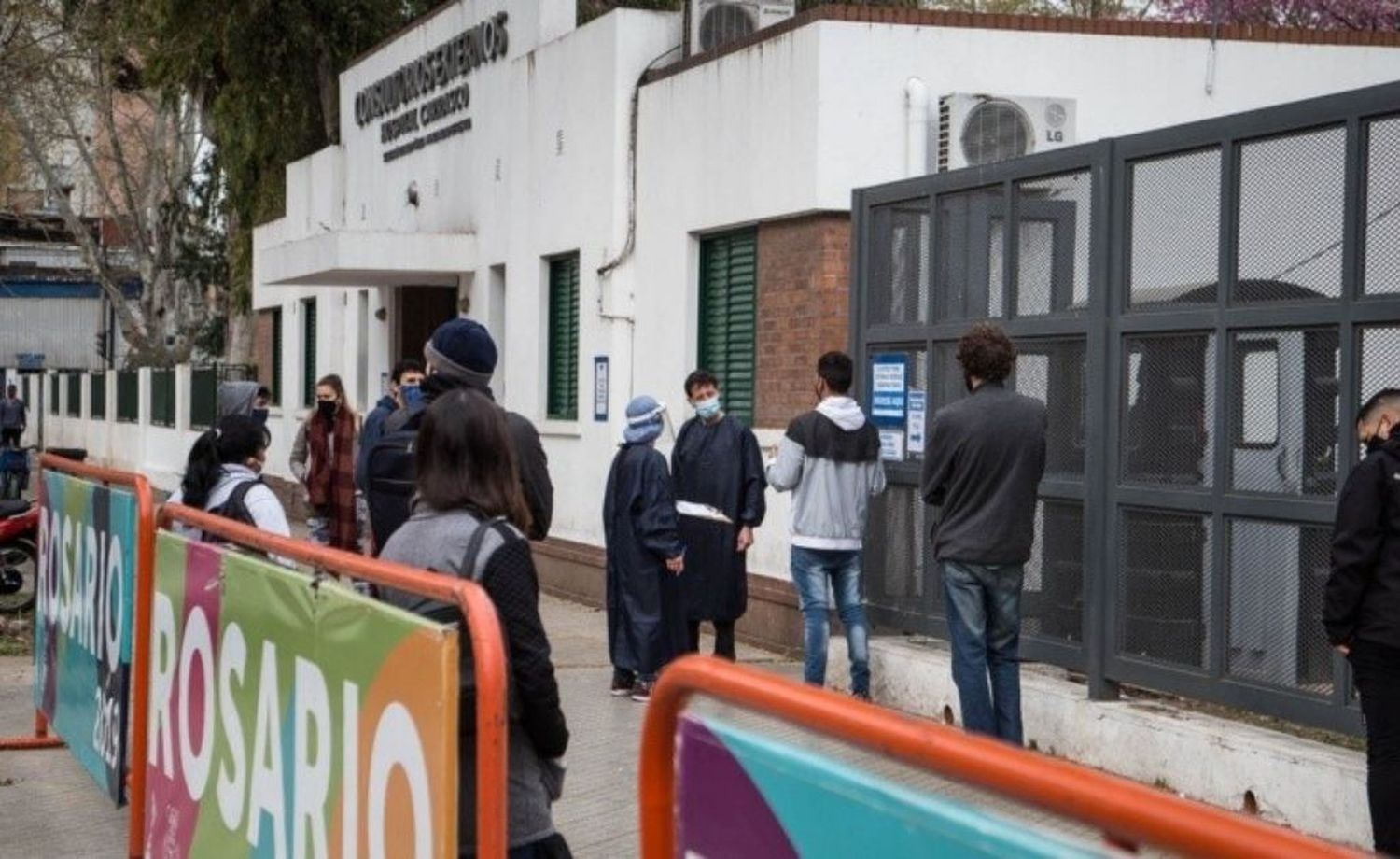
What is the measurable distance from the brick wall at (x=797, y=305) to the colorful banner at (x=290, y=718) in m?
7.18

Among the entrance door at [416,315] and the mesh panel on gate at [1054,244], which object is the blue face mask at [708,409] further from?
the entrance door at [416,315]

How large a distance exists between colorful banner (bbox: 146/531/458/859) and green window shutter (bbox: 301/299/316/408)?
2187cm

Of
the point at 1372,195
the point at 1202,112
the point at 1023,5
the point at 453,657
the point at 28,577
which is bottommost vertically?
the point at 28,577

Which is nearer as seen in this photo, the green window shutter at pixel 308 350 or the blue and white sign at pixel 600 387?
the blue and white sign at pixel 600 387

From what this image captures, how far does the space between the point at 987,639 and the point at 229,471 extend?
3.34 m

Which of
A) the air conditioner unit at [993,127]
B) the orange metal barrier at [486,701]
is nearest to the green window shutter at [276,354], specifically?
the air conditioner unit at [993,127]

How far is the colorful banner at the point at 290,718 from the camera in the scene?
4.40 meters

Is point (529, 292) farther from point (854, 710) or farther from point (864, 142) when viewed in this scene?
point (854, 710)

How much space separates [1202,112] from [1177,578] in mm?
6172

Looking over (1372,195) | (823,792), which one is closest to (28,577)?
(1372,195)

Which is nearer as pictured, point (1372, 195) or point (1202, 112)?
point (1372, 195)

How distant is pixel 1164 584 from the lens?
383 inches

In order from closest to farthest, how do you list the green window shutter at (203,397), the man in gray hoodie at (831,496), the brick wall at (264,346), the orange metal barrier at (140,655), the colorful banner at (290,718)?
1. the colorful banner at (290,718)
2. the orange metal barrier at (140,655)
3. the man in gray hoodie at (831,496)
4. the brick wall at (264,346)
5. the green window shutter at (203,397)

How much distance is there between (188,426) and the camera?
36.9 meters
